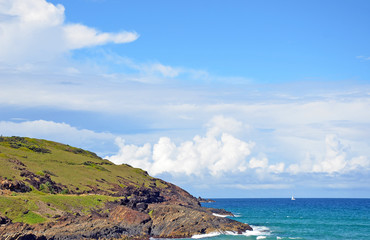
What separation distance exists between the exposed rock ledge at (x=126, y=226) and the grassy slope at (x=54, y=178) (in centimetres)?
447

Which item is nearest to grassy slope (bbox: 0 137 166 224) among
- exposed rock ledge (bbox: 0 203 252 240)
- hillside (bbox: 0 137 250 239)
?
hillside (bbox: 0 137 250 239)

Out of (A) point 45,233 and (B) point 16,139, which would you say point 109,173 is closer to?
(B) point 16,139

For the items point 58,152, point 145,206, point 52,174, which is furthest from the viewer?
point 58,152

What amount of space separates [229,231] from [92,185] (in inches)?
2003

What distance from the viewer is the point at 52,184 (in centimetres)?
10456

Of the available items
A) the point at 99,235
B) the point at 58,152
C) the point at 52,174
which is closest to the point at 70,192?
the point at 52,174

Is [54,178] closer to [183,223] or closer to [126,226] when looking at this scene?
[126,226]

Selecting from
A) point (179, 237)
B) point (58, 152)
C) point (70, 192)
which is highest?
point (58, 152)

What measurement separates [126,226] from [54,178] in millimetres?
45553

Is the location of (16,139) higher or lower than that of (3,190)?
higher

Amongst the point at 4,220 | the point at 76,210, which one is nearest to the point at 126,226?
the point at 76,210

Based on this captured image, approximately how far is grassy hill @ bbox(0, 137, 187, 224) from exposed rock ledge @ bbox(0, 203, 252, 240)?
15.2 feet

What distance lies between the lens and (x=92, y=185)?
396 feet

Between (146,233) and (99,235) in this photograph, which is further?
(146,233)
